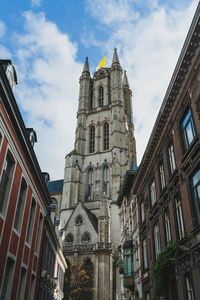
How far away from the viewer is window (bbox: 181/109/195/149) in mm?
11404

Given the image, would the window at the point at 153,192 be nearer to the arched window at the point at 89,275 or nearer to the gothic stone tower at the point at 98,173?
the gothic stone tower at the point at 98,173

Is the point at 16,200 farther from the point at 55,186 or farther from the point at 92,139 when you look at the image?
the point at 55,186

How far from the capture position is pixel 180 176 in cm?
1196

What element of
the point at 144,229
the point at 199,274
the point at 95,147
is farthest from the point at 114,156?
the point at 199,274

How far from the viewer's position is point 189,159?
36.0 ft

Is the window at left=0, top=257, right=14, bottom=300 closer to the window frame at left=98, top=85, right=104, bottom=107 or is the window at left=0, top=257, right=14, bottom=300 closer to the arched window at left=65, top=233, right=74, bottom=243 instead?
A: the arched window at left=65, top=233, right=74, bottom=243

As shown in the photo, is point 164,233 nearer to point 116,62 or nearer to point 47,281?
point 47,281

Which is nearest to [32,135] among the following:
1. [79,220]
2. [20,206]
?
[20,206]

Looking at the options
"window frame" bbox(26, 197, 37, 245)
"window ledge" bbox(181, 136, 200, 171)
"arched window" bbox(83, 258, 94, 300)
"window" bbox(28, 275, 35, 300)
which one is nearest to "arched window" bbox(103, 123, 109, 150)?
"arched window" bbox(83, 258, 94, 300)

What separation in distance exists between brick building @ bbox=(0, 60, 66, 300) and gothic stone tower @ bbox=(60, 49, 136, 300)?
79.3ft

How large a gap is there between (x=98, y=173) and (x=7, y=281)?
1615 inches

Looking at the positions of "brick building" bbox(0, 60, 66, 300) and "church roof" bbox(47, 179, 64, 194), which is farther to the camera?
"church roof" bbox(47, 179, 64, 194)

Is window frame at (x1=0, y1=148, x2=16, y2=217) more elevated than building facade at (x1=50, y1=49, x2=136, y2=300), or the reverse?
building facade at (x1=50, y1=49, x2=136, y2=300)

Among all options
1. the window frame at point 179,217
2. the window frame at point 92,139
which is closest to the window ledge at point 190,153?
the window frame at point 179,217
